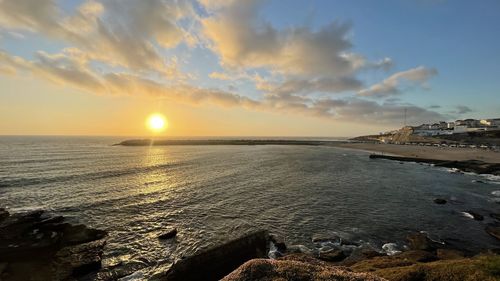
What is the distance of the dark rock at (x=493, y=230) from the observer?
1879 cm

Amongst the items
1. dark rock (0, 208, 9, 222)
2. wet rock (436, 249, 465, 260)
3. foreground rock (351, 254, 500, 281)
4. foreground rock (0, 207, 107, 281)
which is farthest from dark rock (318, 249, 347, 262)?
dark rock (0, 208, 9, 222)

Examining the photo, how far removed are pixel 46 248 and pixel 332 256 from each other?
18354 millimetres

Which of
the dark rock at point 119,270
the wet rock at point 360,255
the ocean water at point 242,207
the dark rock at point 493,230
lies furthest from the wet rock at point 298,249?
the dark rock at point 493,230

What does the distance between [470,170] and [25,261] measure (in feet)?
232

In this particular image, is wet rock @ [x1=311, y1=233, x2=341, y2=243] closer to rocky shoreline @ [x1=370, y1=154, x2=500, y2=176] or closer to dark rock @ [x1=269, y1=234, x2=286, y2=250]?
dark rock @ [x1=269, y1=234, x2=286, y2=250]

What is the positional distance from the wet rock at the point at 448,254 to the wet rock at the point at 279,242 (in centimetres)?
931

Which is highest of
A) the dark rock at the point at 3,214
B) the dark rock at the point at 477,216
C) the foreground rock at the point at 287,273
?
the foreground rock at the point at 287,273

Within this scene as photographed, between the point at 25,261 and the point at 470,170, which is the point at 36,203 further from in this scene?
the point at 470,170

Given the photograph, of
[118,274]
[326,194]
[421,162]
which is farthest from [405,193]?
[421,162]

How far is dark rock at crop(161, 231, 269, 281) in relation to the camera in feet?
35.7

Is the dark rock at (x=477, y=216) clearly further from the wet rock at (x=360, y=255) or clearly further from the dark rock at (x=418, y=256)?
the wet rock at (x=360, y=255)

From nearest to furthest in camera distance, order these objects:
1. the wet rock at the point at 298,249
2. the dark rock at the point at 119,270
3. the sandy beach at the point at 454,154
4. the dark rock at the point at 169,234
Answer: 1. the dark rock at the point at 119,270
2. the wet rock at the point at 298,249
3. the dark rock at the point at 169,234
4. the sandy beach at the point at 454,154

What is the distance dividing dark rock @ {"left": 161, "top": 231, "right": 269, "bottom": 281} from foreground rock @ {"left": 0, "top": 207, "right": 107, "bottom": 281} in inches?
260

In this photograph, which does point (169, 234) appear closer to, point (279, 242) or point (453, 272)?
point (279, 242)
